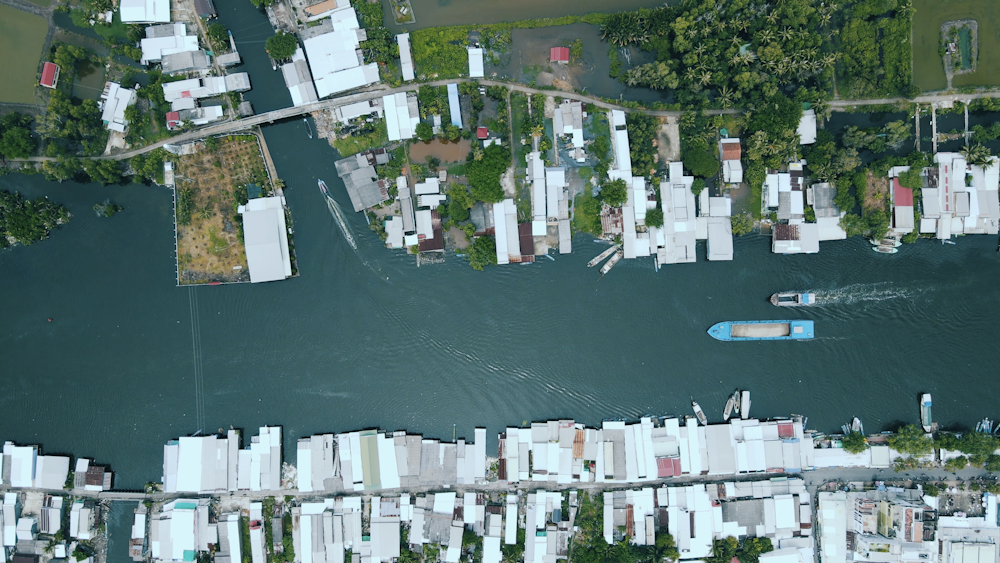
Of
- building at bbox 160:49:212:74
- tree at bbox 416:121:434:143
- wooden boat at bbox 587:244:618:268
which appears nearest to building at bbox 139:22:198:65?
building at bbox 160:49:212:74

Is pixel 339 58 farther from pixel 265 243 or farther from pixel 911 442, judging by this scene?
pixel 911 442

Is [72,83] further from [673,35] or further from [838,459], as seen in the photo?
[838,459]

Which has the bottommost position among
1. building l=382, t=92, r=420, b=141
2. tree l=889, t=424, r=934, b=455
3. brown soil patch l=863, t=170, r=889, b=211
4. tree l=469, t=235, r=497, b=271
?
tree l=889, t=424, r=934, b=455

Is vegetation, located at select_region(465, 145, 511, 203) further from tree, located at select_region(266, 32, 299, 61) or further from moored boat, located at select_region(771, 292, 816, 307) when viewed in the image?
moored boat, located at select_region(771, 292, 816, 307)

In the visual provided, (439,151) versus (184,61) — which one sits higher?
(184,61)

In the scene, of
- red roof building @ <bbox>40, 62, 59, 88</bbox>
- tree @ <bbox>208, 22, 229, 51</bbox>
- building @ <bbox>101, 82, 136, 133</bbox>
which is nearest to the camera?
tree @ <bbox>208, 22, 229, 51</bbox>

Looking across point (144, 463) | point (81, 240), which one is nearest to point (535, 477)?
point (144, 463)

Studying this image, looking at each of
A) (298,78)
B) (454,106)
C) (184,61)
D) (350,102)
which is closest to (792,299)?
(454,106)
